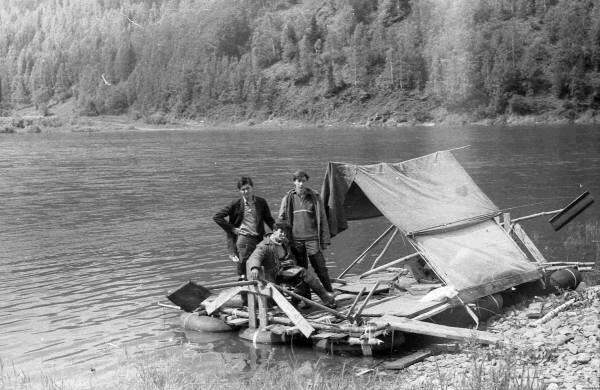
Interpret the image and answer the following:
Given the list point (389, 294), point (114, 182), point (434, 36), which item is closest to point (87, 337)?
point (389, 294)

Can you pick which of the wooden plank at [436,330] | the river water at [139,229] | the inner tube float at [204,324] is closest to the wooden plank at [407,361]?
the wooden plank at [436,330]

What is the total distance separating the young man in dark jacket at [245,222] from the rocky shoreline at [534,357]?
4258mm

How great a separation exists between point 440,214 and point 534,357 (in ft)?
19.9

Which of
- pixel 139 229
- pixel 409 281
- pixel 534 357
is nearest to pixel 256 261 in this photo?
pixel 409 281

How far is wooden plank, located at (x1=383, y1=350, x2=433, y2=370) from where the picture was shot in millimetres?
12258

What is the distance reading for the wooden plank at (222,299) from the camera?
46.2ft

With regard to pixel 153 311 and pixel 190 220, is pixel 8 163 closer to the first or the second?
pixel 190 220

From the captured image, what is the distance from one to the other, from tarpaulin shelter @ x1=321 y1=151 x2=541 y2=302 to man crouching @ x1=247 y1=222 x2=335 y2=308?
6.01ft

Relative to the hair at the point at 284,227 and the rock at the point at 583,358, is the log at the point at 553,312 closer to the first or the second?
the rock at the point at 583,358

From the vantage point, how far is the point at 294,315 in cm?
1330

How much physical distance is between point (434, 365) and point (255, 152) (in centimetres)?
5949

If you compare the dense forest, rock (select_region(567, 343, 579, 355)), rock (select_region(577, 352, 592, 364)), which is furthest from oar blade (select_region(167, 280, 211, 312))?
the dense forest

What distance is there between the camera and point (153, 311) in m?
17.0

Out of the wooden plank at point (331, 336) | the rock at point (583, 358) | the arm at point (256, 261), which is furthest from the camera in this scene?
the arm at point (256, 261)
